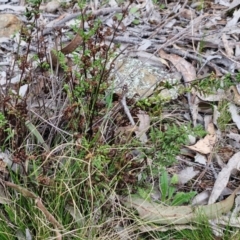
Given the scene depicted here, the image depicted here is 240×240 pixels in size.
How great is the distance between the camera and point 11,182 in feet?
7.70

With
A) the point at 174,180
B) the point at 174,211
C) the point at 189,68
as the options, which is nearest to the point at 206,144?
the point at 174,180

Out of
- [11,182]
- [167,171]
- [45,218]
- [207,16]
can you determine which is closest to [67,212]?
[45,218]

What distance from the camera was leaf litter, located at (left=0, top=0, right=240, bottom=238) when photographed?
232 centimetres

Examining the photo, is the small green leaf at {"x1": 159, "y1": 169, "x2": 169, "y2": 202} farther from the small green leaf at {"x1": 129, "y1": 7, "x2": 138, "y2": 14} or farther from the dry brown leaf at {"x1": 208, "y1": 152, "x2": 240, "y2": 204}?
the small green leaf at {"x1": 129, "y1": 7, "x2": 138, "y2": 14}

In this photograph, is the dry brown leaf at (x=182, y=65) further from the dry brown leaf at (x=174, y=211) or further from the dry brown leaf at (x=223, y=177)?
the dry brown leaf at (x=174, y=211)

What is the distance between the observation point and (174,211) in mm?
2275

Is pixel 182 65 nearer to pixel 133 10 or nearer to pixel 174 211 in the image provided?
pixel 133 10

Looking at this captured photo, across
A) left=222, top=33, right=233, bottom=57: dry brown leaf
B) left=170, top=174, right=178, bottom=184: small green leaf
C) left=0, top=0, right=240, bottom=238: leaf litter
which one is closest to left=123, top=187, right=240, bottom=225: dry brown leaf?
left=0, top=0, right=240, bottom=238: leaf litter

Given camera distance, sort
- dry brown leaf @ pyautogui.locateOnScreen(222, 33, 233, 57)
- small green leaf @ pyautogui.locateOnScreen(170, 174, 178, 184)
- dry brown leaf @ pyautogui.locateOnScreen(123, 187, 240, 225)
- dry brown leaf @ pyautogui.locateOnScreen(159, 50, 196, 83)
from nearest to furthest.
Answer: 1. dry brown leaf @ pyautogui.locateOnScreen(123, 187, 240, 225)
2. small green leaf @ pyautogui.locateOnScreen(170, 174, 178, 184)
3. dry brown leaf @ pyautogui.locateOnScreen(159, 50, 196, 83)
4. dry brown leaf @ pyautogui.locateOnScreen(222, 33, 233, 57)

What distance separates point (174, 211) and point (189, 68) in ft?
3.18

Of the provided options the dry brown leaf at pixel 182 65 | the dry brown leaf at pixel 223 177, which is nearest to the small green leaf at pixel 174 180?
the dry brown leaf at pixel 223 177

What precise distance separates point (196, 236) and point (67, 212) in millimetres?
521

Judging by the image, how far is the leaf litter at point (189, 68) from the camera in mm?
2322

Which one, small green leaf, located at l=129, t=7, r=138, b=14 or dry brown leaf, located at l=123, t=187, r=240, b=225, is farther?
small green leaf, located at l=129, t=7, r=138, b=14
